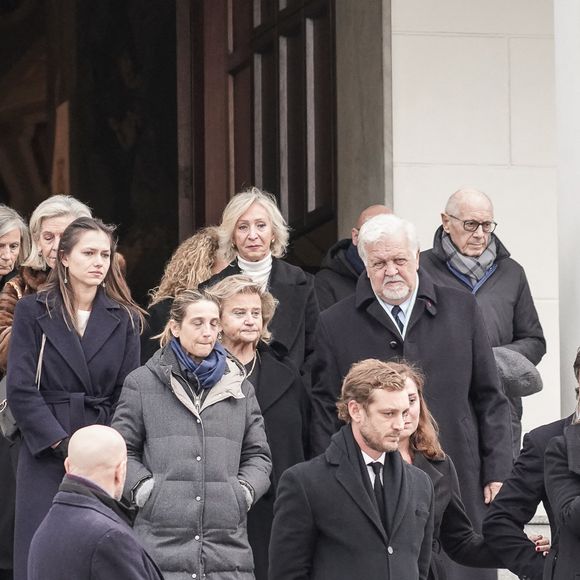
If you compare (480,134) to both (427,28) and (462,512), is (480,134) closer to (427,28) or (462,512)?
(427,28)

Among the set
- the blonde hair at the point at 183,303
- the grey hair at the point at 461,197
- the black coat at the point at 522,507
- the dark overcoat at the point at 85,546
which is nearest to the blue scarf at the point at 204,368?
the blonde hair at the point at 183,303

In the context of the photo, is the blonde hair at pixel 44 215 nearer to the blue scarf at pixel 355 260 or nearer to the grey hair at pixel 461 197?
the blue scarf at pixel 355 260

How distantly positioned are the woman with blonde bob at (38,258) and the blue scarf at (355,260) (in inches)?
53.4

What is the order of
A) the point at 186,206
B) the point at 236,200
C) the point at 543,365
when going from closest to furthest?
1. the point at 236,200
2. the point at 543,365
3. the point at 186,206

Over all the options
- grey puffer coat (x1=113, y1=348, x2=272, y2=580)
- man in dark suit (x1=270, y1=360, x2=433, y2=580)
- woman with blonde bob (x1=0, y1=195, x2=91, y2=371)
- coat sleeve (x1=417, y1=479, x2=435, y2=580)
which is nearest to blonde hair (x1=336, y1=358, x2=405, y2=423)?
man in dark suit (x1=270, y1=360, x2=433, y2=580)

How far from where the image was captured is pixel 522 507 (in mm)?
7734

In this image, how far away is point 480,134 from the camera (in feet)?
38.6

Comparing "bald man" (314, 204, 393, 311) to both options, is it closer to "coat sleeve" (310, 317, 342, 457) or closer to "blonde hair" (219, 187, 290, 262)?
"blonde hair" (219, 187, 290, 262)

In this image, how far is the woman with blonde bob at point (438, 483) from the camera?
8.05m

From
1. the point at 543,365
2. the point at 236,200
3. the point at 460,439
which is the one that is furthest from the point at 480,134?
the point at 460,439

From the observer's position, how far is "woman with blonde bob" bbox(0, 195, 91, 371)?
9.42 metres


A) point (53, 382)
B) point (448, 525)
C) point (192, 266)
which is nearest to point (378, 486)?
point (448, 525)

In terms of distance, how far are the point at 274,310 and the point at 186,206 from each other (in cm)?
582

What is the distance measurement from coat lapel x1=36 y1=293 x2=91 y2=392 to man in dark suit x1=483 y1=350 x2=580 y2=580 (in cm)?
205
